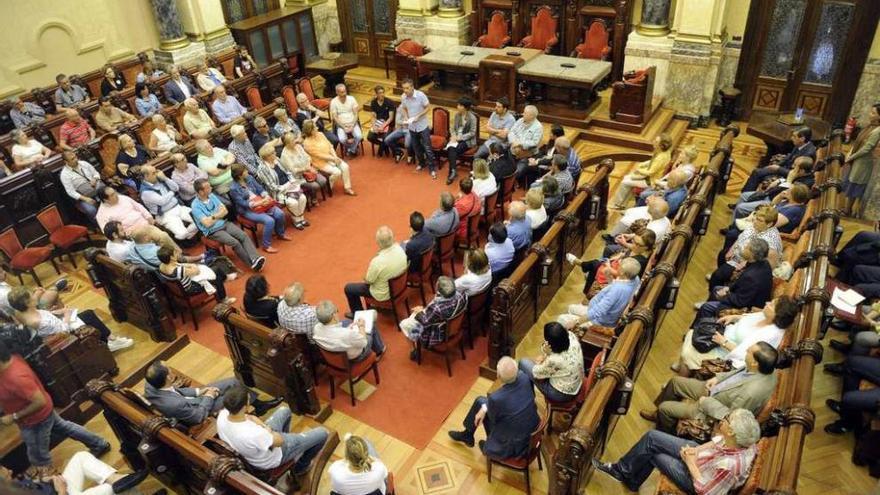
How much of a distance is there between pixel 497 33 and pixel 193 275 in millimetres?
7767

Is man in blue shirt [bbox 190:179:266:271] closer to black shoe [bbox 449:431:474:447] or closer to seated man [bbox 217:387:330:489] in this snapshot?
seated man [bbox 217:387:330:489]

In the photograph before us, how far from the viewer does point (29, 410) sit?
4.24 metres

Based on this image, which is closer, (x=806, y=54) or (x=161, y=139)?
(x=161, y=139)

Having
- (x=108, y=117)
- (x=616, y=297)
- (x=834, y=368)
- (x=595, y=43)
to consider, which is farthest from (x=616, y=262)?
(x=108, y=117)

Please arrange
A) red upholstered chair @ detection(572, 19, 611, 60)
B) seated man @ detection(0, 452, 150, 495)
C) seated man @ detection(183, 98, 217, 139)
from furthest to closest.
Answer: red upholstered chair @ detection(572, 19, 611, 60)
seated man @ detection(183, 98, 217, 139)
seated man @ detection(0, 452, 150, 495)

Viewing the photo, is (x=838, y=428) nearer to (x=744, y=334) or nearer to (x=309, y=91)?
(x=744, y=334)

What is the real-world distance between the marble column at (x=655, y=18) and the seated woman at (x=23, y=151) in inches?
341

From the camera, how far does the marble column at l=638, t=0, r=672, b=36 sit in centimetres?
914

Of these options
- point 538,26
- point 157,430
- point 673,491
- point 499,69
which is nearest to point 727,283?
point 673,491

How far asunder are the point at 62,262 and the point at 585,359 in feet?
20.0

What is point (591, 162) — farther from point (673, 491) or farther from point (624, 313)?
point (673, 491)

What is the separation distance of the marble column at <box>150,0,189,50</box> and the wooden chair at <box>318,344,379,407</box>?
327 inches

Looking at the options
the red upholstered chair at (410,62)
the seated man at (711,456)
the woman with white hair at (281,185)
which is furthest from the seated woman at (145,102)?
the seated man at (711,456)

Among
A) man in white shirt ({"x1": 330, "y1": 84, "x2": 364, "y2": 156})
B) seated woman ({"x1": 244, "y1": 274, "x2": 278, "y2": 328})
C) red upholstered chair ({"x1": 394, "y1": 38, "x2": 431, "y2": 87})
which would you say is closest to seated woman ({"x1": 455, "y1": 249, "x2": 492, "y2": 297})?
seated woman ({"x1": 244, "y1": 274, "x2": 278, "y2": 328})
